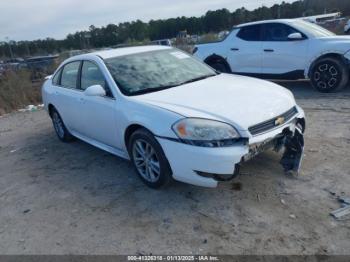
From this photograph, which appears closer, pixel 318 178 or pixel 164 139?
pixel 164 139

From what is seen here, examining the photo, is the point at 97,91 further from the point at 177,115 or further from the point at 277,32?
the point at 277,32

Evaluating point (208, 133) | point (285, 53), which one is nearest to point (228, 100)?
point (208, 133)

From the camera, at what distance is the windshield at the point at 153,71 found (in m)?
4.61

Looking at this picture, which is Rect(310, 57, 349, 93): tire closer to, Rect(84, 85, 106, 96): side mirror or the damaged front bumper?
the damaged front bumper

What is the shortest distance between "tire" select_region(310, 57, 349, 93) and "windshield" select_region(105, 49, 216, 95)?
376cm

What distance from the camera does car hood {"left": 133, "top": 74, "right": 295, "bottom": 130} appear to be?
3.75m

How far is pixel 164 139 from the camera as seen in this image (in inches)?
151

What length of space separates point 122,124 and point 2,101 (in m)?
8.78

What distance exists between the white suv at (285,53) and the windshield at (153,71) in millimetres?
3783

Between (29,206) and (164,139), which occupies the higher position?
(164,139)

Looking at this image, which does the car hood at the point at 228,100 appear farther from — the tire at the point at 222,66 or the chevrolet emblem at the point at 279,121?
the tire at the point at 222,66

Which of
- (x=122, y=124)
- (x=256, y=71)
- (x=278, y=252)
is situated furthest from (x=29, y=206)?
(x=256, y=71)

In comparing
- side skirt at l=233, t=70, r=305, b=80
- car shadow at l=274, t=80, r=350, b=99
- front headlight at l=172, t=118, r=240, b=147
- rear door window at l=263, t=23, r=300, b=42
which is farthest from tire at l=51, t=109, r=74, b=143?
rear door window at l=263, t=23, r=300, b=42

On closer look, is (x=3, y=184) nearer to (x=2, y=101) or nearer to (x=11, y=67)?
(x=2, y=101)
